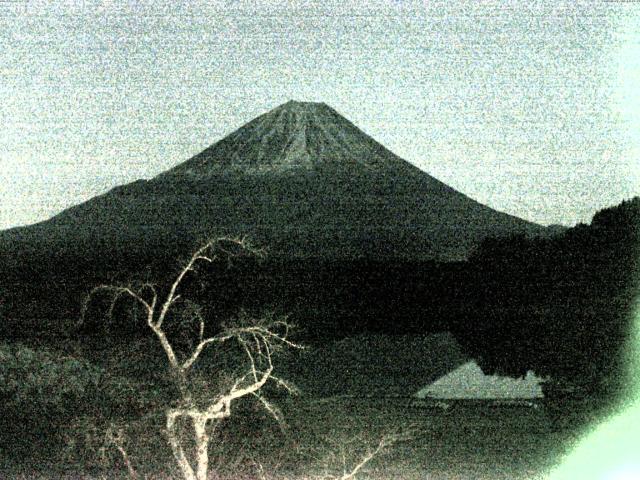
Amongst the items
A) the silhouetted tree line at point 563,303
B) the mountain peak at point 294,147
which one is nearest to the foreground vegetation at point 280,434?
the silhouetted tree line at point 563,303

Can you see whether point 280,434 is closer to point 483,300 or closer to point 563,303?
point 563,303

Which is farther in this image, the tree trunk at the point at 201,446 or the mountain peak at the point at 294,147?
the mountain peak at the point at 294,147

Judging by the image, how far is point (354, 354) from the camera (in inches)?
792

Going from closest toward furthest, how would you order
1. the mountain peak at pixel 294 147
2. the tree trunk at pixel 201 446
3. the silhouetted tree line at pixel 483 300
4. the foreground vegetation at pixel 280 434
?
1. the tree trunk at pixel 201 446
2. the foreground vegetation at pixel 280 434
3. the silhouetted tree line at pixel 483 300
4. the mountain peak at pixel 294 147

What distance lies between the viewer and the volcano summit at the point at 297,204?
83.3 meters

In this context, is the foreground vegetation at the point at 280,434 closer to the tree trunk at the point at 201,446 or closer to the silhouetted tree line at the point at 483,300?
the tree trunk at the point at 201,446

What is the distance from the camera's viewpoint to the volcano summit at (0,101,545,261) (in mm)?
83312

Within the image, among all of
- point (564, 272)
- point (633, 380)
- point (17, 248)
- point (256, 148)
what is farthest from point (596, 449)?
point (256, 148)

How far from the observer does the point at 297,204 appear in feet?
321

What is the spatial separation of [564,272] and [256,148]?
9114 cm

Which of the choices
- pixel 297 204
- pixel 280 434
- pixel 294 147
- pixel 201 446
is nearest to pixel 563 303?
pixel 280 434

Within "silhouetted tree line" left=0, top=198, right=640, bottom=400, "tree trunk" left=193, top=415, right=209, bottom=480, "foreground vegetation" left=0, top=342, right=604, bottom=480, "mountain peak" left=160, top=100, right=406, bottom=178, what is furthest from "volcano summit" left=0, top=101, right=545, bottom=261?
"tree trunk" left=193, top=415, right=209, bottom=480

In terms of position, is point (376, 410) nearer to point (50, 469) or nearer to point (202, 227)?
point (50, 469)

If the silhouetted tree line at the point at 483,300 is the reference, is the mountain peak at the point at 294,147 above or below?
above
